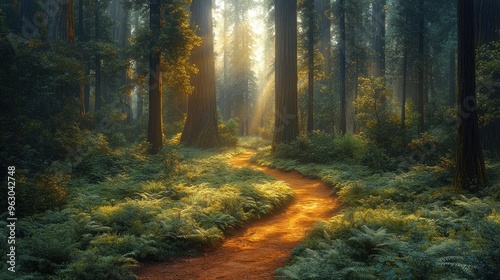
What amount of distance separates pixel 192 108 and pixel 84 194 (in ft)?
46.2

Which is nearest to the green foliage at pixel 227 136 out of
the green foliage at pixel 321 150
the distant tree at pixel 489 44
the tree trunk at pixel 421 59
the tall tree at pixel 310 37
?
the tall tree at pixel 310 37

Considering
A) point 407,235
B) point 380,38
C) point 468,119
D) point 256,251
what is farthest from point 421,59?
point 256,251

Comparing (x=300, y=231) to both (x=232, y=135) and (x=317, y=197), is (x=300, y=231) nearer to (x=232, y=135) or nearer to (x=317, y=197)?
(x=317, y=197)

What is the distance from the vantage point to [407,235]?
6.07 m

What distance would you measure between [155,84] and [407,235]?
13.4 m

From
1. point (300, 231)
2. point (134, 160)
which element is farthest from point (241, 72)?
point (300, 231)

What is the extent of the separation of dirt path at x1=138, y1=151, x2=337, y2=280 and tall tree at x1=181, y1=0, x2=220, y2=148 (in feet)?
42.1

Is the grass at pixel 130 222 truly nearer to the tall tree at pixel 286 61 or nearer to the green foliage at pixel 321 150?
the green foliage at pixel 321 150

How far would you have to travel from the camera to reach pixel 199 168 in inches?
554

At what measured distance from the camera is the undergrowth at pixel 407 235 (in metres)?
4.41

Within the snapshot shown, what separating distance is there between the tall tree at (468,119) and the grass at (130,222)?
458 cm

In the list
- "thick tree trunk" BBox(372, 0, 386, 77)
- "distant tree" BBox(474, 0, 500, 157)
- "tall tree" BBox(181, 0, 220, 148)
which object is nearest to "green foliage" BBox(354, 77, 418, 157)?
"distant tree" BBox(474, 0, 500, 157)

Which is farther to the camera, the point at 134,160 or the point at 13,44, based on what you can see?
the point at 134,160

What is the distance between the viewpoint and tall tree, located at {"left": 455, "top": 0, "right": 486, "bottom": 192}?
28.0 ft
